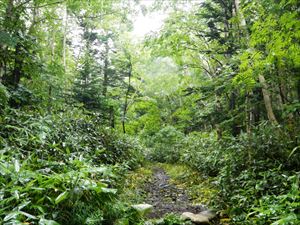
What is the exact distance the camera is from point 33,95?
21.5 feet

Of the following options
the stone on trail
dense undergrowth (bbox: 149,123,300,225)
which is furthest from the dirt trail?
dense undergrowth (bbox: 149,123,300,225)

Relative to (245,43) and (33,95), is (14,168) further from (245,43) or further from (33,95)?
(245,43)

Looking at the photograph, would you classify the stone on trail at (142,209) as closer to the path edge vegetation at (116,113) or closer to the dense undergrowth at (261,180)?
the path edge vegetation at (116,113)

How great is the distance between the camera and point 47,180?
321 cm

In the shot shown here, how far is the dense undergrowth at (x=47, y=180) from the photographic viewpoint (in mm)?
2863

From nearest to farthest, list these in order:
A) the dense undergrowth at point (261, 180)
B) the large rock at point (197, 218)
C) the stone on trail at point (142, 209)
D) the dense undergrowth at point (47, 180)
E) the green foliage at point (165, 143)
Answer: the dense undergrowth at point (47, 180)
the dense undergrowth at point (261, 180)
the large rock at point (197, 218)
the stone on trail at point (142, 209)
the green foliage at point (165, 143)

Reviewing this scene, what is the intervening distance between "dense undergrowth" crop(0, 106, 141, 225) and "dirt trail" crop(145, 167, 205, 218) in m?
0.97

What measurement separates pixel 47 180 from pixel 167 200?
346cm

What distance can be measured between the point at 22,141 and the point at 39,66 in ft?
8.75

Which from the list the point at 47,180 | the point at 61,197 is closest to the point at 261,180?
the point at 61,197

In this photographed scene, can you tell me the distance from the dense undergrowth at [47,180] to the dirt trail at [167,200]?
974 mm

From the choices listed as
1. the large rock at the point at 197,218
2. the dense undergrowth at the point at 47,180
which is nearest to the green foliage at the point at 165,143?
the dense undergrowth at the point at 47,180

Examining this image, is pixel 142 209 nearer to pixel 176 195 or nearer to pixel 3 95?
pixel 176 195

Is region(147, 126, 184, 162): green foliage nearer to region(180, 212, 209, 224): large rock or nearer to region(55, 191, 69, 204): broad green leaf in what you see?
region(180, 212, 209, 224): large rock
